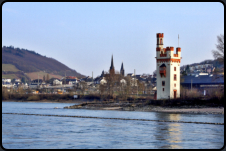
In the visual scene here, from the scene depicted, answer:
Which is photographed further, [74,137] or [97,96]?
[97,96]

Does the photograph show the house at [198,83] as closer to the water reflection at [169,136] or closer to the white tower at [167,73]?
the white tower at [167,73]

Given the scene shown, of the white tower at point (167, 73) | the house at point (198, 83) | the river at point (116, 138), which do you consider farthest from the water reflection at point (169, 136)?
the house at point (198, 83)

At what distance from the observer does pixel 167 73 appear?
196 feet

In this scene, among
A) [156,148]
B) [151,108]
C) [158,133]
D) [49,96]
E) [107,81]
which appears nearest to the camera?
[156,148]

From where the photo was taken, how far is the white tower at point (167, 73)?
5962 centimetres

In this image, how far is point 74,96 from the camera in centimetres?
8956

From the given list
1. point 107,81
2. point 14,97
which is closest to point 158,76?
point 107,81

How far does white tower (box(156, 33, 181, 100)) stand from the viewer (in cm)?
5962

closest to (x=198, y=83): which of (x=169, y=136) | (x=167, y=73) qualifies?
(x=167, y=73)

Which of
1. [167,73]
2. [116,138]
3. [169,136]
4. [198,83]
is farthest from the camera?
[198,83]

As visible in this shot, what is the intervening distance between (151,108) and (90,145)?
1368 inches

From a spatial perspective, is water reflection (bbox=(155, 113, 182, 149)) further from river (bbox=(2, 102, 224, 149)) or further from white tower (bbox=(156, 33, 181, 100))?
white tower (bbox=(156, 33, 181, 100))

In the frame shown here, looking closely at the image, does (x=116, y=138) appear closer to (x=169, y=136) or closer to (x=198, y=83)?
(x=169, y=136)

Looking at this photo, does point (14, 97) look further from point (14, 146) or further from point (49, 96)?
point (14, 146)
